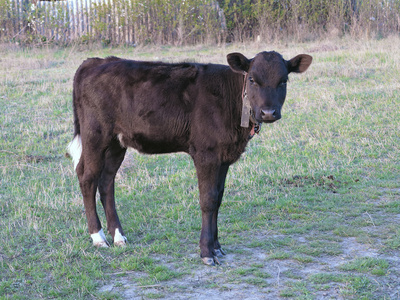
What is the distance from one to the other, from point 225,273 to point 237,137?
4.74 ft

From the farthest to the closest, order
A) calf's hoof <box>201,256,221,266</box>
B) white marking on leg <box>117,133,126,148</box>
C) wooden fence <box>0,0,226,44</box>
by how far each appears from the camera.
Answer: wooden fence <box>0,0,226,44</box>
white marking on leg <box>117,133,126,148</box>
calf's hoof <box>201,256,221,266</box>

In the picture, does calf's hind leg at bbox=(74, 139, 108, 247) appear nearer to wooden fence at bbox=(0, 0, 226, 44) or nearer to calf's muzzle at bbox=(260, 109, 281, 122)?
calf's muzzle at bbox=(260, 109, 281, 122)

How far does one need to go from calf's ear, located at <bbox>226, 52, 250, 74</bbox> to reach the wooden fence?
52.3ft

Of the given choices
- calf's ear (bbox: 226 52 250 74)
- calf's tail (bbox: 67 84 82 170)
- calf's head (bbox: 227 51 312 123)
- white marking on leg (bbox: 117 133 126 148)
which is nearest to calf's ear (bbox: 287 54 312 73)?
calf's head (bbox: 227 51 312 123)

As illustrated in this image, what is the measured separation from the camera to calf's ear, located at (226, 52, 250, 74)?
18.1 ft

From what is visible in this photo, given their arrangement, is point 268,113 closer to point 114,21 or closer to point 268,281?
point 268,281

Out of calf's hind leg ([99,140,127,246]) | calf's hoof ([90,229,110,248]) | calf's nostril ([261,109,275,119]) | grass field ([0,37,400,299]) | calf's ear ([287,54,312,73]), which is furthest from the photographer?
calf's hind leg ([99,140,127,246])

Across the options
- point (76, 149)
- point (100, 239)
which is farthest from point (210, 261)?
point (76, 149)

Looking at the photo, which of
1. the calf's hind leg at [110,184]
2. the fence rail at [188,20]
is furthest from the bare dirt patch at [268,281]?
the fence rail at [188,20]

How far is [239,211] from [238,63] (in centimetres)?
223

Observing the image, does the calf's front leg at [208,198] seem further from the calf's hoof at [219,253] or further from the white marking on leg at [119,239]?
the white marking on leg at [119,239]

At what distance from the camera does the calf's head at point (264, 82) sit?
5.29 m

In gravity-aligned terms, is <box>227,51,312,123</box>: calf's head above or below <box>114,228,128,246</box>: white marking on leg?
above

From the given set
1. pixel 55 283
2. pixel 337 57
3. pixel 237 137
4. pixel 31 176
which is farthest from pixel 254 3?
pixel 55 283
